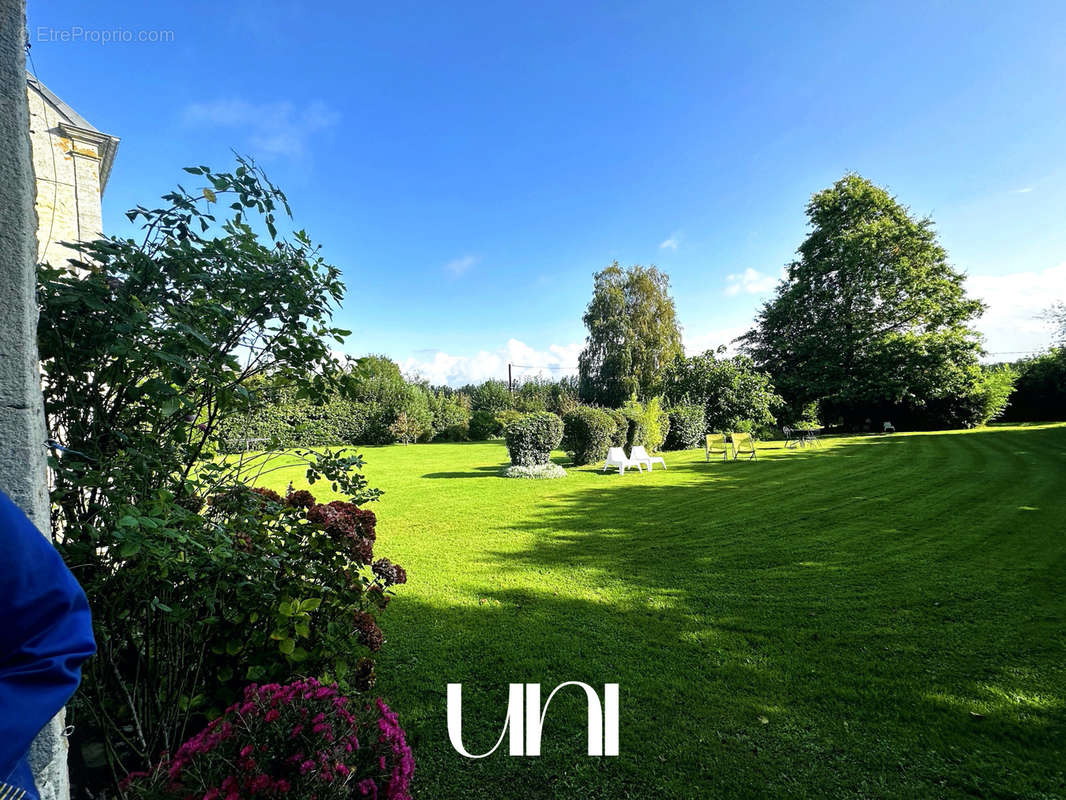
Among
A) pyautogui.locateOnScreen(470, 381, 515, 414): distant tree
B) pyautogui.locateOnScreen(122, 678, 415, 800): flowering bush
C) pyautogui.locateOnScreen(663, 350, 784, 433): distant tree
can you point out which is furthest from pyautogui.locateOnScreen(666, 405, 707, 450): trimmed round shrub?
pyautogui.locateOnScreen(122, 678, 415, 800): flowering bush

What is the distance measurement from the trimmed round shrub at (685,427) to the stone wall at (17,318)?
17993 mm

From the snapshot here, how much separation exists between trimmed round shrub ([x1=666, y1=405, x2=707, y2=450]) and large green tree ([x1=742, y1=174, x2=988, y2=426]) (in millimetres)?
9894

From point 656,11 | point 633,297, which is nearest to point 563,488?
point 656,11

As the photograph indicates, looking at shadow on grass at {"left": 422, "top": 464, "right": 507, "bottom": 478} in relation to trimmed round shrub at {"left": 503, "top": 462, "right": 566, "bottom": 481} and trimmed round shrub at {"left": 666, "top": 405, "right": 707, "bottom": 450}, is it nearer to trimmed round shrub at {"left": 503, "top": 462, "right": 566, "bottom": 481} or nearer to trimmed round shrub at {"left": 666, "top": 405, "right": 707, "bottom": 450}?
trimmed round shrub at {"left": 503, "top": 462, "right": 566, "bottom": 481}

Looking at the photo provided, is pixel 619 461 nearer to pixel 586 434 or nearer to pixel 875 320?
pixel 586 434

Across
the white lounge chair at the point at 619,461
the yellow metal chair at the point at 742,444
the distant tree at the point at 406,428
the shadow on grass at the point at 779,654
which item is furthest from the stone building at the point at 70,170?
the distant tree at the point at 406,428

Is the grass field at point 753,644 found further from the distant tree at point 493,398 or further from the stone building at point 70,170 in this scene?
the distant tree at point 493,398

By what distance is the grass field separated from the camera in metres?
2.12

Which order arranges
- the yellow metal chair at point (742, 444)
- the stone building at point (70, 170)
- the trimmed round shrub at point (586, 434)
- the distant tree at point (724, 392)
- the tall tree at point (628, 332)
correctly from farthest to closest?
the tall tree at point (628, 332), the distant tree at point (724, 392), the trimmed round shrub at point (586, 434), the yellow metal chair at point (742, 444), the stone building at point (70, 170)

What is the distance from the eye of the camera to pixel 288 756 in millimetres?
1217

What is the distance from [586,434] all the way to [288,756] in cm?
1242

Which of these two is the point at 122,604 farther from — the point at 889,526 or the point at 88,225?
the point at 889,526

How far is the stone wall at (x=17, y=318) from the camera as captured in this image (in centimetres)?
104

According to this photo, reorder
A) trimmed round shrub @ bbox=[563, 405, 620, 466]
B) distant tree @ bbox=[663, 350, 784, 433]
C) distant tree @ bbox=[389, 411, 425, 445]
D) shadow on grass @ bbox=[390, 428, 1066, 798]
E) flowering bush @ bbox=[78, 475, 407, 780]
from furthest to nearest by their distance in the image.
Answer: distant tree @ bbox=[389, 411, 425, 445], distant tree @ bbox=[663, 350, 784, 433], trimmed round shrub @ bbox=[563, 405, 620, 466], shadow on grass @ bbox=[390, 428, 1066, 798], flowering bush @ bbox=[78, 475, 407, 780]
